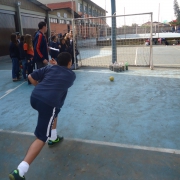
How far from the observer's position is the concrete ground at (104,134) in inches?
93.4

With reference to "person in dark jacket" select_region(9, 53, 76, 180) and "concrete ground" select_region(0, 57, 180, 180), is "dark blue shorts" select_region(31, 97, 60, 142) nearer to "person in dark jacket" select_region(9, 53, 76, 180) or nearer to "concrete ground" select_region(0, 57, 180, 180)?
"person in dark jacket" select_region(9, 53, 76, 180)

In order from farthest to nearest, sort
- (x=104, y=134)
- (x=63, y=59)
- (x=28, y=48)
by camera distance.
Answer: (x=28, y=48) < (x=104, y=134) < (x=63, y=59)

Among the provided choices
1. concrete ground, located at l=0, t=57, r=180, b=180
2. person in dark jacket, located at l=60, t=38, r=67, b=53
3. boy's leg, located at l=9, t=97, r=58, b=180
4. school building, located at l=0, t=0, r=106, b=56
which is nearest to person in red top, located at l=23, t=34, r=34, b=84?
concrete ground, located at l=0, t=57, r=180, b=180

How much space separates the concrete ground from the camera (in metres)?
2.37

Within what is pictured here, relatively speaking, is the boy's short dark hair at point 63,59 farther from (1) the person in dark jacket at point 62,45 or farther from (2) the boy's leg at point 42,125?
(1) the person in dark jacket at point 62,45

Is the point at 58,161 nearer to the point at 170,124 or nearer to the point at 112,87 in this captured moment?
the point at 170,124

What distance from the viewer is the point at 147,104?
4461mm

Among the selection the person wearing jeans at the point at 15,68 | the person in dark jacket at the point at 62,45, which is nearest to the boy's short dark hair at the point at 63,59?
the person wearing jeans at the point at 15,68

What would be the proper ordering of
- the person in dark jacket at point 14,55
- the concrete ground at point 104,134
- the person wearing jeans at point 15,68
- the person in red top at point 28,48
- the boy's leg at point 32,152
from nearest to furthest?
the boy's leg at point 32,152 → the concrete ground at point 104,134 → the person in red top at point 28,48 → the person in dark jacket at point 14,55 → the person wearing jeans at point 15,68

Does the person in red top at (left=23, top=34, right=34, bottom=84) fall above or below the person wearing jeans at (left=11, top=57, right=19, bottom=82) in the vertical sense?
above

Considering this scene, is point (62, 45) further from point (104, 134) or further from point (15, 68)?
point (104, 134)

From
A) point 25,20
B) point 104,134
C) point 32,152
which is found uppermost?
point 25,20

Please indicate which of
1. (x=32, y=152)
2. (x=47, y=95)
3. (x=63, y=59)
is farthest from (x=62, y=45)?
(x=32, y=152)

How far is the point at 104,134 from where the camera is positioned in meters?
3.22
